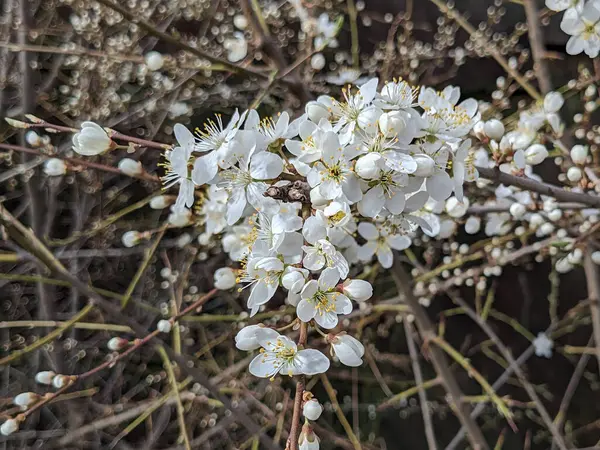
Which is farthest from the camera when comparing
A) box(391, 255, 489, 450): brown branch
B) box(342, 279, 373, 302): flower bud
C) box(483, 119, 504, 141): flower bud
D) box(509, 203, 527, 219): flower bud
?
box(391, 255, 489, 450): brown branch

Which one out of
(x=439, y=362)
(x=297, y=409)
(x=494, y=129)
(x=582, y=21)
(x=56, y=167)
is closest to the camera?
(x=297, y=409)

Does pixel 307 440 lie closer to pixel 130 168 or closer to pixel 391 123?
pixel 391 123

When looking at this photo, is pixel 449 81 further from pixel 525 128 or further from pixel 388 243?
pixel 388 243

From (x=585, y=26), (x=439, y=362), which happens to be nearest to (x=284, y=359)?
(x=585, y=26)

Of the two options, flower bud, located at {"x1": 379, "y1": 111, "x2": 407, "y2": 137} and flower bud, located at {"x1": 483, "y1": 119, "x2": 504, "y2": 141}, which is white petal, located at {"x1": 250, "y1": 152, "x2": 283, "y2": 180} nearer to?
flower bud, located at {"x1": 379, "y1": 111, "x2": 407, "y2": 137}

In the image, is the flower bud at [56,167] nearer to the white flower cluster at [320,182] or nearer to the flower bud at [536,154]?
the white flower cluster at [320,182]

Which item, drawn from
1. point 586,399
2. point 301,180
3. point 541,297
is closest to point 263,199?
point 301,180

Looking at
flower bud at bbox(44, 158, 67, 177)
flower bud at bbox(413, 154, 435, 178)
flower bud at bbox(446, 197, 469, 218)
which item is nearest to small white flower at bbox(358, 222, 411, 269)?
flower bud at bbox(446, 197, 469, 218)
